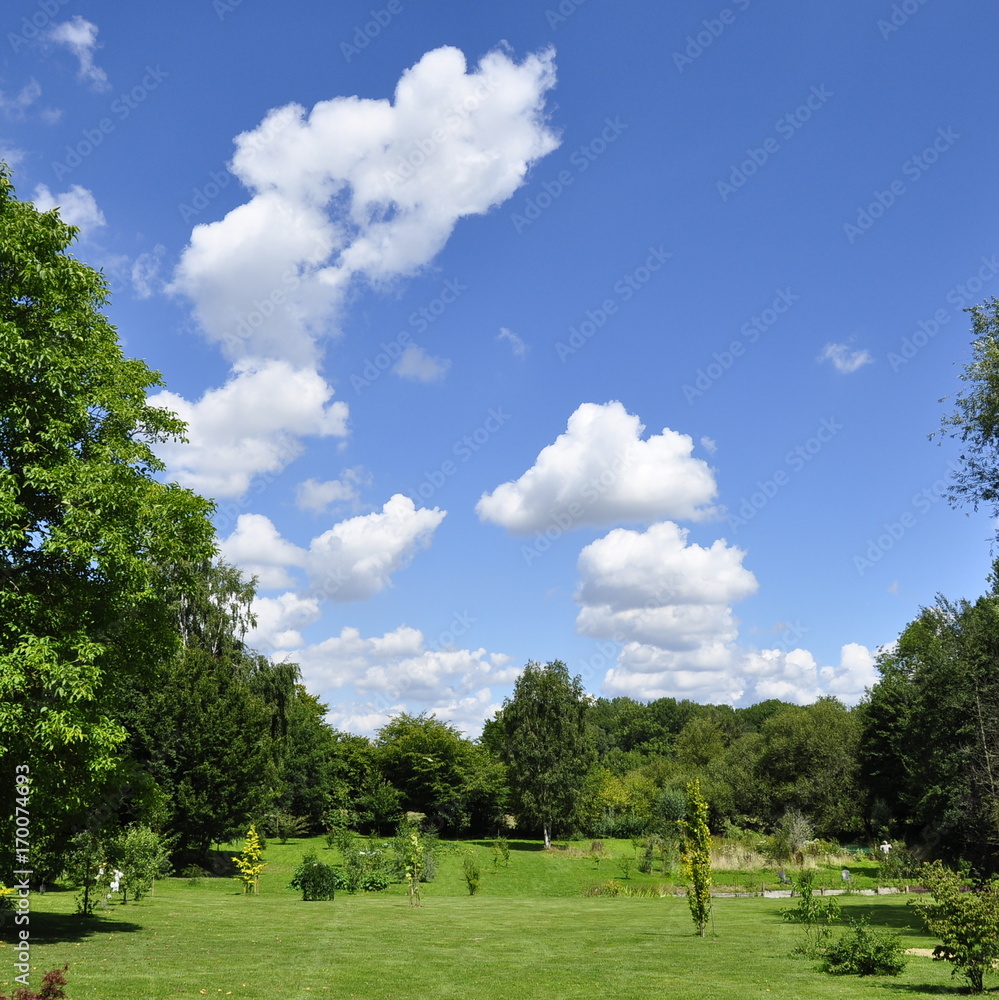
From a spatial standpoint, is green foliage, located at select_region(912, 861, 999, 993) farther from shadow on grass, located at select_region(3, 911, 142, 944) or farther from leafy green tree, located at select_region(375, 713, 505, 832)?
leafy green tree, located at select_region(375, 713, 505, 832)

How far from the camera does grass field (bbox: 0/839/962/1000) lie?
12797 millimetres

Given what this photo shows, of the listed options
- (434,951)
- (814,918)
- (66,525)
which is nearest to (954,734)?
(814,918)

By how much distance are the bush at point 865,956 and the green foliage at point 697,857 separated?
481 centimetres

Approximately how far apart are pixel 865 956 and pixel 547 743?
34.0m

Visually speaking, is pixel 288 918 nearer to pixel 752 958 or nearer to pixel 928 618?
pixel 752 958

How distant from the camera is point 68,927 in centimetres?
1850

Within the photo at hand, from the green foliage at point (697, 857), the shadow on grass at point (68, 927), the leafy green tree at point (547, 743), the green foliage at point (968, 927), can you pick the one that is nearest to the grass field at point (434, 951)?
the shadow on grass at point (68, 927)

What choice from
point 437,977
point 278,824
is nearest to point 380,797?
point 278,824

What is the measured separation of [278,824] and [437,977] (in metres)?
35.1

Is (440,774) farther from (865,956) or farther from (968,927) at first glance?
(968,927)

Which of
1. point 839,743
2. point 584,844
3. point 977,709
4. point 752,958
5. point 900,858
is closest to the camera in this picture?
point 752,958

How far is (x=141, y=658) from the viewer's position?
17.6m

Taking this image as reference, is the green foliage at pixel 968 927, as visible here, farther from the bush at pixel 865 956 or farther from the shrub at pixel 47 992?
the shrub at pixel 47 992

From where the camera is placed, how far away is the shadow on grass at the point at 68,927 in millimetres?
16859
